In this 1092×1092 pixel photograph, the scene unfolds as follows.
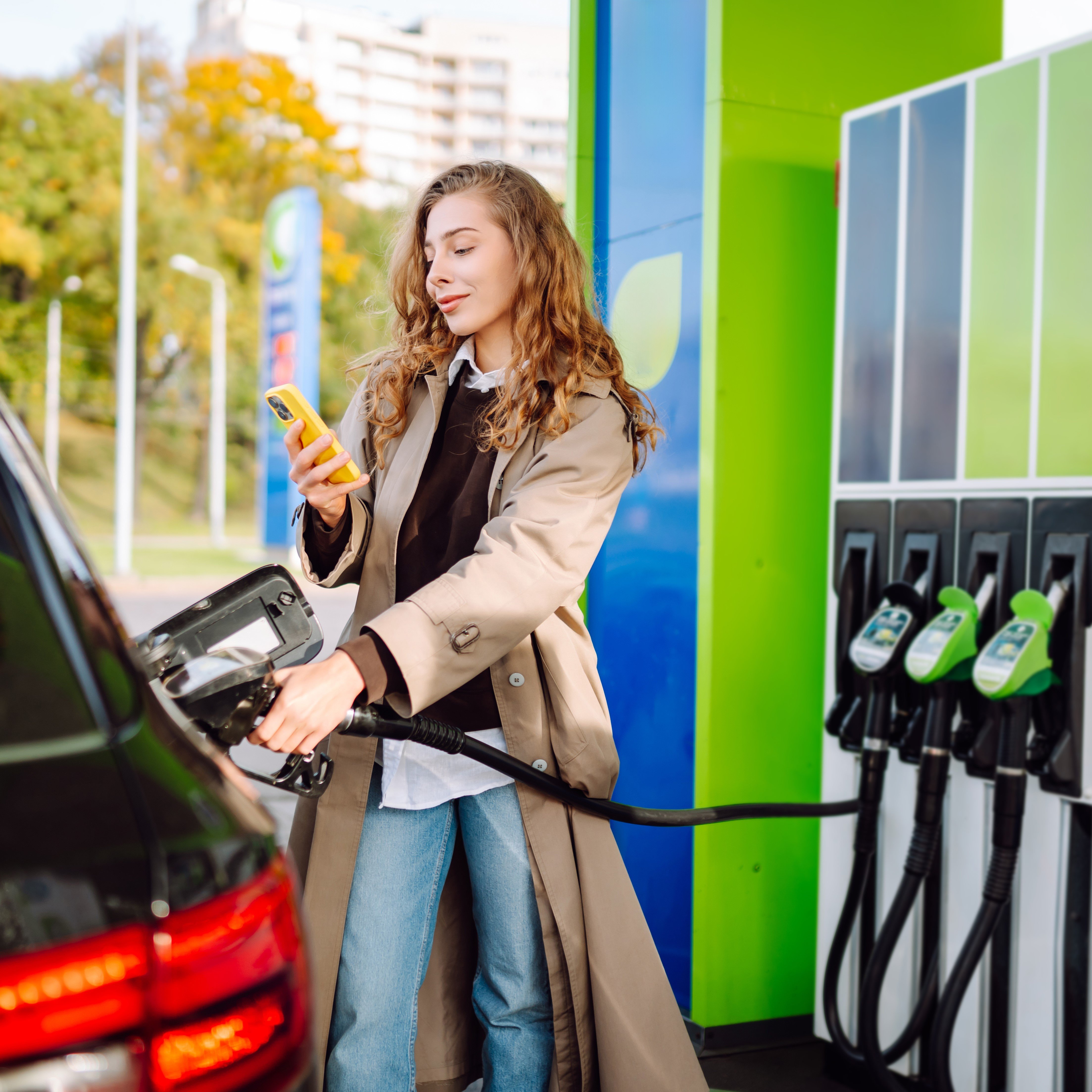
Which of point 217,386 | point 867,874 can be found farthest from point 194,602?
point 217,386

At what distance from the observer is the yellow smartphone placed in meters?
1.85

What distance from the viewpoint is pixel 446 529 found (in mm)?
2053

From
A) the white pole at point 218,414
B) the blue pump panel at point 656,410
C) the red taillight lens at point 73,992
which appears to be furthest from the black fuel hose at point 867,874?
the white pole at point 218,414

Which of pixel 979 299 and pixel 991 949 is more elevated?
pixel 979 299

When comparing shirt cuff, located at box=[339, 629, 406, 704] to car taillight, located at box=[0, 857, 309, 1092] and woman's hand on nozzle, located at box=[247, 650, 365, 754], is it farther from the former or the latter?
car taillight, located at box=[0, 857, 309, 1092]

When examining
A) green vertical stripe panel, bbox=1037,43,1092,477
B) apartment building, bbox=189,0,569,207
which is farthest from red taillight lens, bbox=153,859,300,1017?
apartment building, bbox=189,0,569,207

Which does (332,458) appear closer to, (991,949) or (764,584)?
A: (764,584)

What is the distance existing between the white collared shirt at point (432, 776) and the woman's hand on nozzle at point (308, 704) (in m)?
0.40

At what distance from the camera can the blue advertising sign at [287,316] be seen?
16.3 meters

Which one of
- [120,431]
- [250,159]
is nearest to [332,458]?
[120,431]

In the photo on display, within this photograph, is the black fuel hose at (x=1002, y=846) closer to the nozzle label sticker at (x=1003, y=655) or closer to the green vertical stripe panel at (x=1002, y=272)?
the nozzle label sticker at (x=1003, y=655)

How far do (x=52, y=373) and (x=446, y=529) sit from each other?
29488mm

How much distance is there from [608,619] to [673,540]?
0.34m

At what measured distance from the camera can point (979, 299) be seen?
261cm
